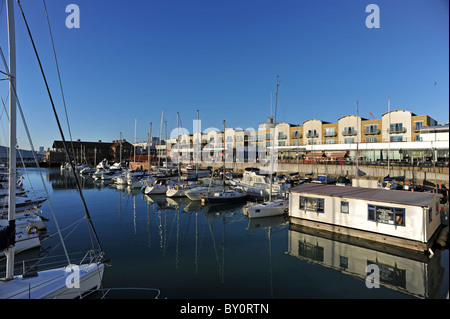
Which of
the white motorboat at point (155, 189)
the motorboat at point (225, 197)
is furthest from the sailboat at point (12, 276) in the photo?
the white motorboat at point (155, 189)

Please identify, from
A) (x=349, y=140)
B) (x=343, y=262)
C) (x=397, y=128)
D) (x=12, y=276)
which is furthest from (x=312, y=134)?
(x=12, y=276)

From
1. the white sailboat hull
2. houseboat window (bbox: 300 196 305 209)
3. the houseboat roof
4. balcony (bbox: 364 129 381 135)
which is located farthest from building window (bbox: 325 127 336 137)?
the white sailboat hull

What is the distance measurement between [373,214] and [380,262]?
446cm

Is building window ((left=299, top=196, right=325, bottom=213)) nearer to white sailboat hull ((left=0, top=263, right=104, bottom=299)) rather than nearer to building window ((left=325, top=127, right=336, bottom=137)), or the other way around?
white sailboat hull ((left=0, top=263, right=104, bottom=299))

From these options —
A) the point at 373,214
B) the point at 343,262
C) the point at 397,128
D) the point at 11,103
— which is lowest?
the point at 343,262

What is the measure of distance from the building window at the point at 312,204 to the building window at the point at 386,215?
13.5 feet

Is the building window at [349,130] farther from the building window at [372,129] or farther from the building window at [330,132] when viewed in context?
the building window at [330,132]

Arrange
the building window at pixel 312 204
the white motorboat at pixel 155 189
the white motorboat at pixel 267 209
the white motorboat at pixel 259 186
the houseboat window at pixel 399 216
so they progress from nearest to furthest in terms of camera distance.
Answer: the houseboat window at pixel 399 216, the building window at pixel 312 204, the white motorboat at pixel 267 209, the white motorboat at pixel 259 186, the white motorboat at pixel 155 189

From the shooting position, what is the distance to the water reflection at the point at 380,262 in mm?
14219

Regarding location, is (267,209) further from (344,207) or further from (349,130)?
(349,130)

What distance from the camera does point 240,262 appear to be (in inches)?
671

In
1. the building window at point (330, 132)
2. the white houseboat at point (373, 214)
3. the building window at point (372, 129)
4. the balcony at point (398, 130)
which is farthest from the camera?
the building window at point (330, 132)
